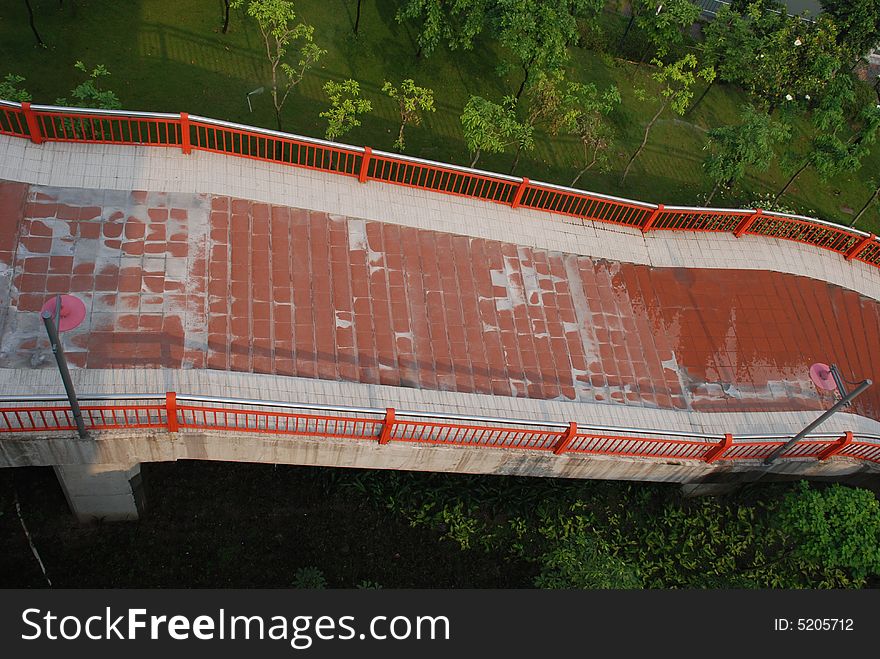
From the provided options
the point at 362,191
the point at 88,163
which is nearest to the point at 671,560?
the point at 362,191

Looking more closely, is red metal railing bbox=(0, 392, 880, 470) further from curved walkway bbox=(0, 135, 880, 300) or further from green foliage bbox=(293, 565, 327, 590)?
curved walkway bbox=(0, 135, 880, 300)

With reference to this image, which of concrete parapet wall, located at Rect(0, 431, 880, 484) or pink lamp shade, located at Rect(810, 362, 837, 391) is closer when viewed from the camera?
concrete parapet wall, located at Rect(0, 431, 880, 484)

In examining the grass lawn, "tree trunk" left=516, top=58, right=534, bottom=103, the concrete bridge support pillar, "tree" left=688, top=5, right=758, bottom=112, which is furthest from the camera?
"tree" left=688, top=5, right=758, bottom=112

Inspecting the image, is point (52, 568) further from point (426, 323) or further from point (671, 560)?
point (671, 560)

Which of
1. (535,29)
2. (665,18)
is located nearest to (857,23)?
(665,18)

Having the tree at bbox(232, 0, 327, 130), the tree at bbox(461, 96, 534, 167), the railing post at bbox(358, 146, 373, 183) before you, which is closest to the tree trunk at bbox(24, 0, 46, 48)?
the tree at bbox(232, 0, 327, 130)

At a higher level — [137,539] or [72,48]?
[72,48]
